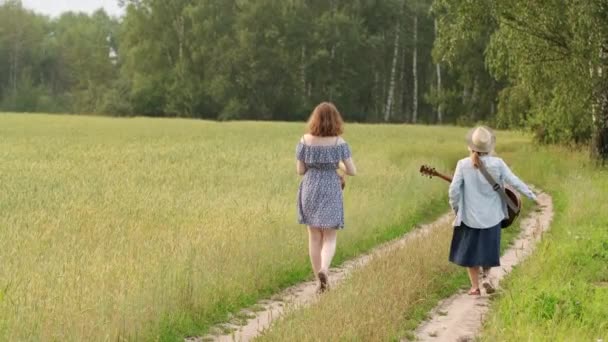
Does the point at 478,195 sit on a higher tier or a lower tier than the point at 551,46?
lower

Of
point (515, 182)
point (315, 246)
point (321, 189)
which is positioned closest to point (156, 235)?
point (315, 246)

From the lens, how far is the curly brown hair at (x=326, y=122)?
28.2 ft

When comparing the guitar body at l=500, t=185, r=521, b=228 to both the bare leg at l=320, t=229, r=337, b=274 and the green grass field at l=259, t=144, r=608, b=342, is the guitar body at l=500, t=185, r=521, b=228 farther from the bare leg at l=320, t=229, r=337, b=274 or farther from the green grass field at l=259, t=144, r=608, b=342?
the bare leg at l=320, t=229, r=337, b=274

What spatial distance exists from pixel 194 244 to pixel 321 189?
6.54 ft

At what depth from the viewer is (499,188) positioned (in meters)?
8.53

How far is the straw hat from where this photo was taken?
8438 mm

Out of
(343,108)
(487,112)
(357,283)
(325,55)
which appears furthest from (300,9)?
(357,283)

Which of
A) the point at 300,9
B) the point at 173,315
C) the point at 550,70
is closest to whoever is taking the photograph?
the point at 173,315

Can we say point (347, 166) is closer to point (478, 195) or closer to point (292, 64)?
point (478, 195)

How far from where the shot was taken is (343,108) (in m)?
76.4

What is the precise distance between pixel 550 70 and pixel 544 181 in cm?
312

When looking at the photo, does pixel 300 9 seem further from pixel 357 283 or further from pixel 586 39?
pixel 357 283

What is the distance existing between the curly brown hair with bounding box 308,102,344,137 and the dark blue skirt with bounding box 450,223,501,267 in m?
1.81

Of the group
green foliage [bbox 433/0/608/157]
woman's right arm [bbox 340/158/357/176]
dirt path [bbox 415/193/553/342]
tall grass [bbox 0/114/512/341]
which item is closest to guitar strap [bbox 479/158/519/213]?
dirt path [bbox 415/193/553/342]
